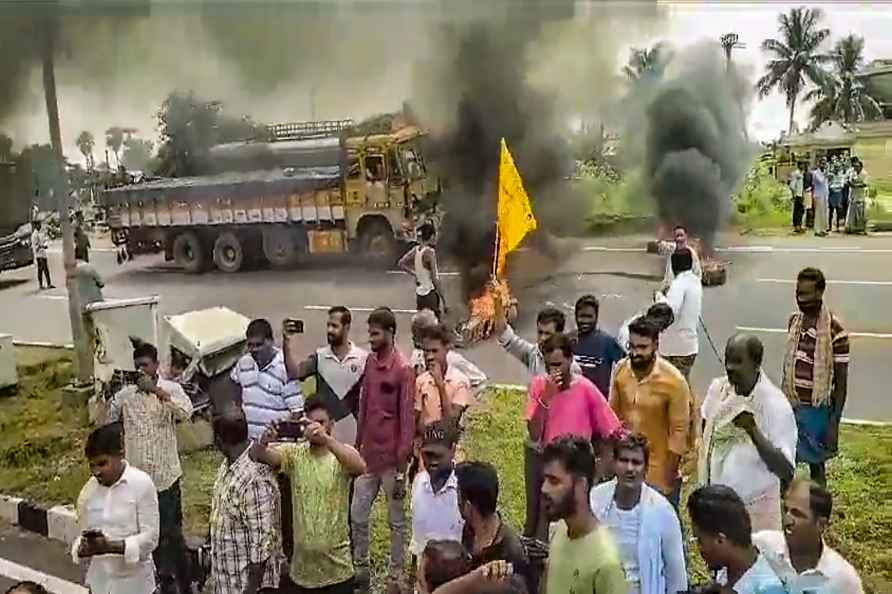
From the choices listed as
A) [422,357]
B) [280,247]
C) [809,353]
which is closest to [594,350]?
[422,357]

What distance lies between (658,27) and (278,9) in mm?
1933

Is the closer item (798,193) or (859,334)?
(859,334)

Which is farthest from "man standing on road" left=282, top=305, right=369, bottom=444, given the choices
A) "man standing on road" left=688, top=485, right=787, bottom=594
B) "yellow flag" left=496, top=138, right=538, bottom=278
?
"man standing on road" left=688, top=485, right=787, bottom=594

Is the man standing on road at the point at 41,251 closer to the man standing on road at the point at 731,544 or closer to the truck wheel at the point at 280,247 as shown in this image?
the truck wheel at the point at 280,247

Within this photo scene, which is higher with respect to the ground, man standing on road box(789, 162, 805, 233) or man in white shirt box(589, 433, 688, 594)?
man standing on road box(789, 162, 805, 233)

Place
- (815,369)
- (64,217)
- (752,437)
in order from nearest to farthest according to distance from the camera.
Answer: (752,437) → (815,369) → (64,217)

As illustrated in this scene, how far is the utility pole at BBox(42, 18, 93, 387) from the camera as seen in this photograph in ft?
19.3

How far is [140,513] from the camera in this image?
3.56 m

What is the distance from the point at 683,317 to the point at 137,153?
305cm

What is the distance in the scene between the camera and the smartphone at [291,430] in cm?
366

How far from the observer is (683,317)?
5.12 metres

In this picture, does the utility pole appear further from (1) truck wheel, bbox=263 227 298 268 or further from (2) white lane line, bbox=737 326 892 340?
(2) white lane line, bbox=737 326 892 340

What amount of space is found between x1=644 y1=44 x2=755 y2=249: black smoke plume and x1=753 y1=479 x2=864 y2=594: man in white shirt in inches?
105

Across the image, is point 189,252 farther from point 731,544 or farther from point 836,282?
point 731,544
